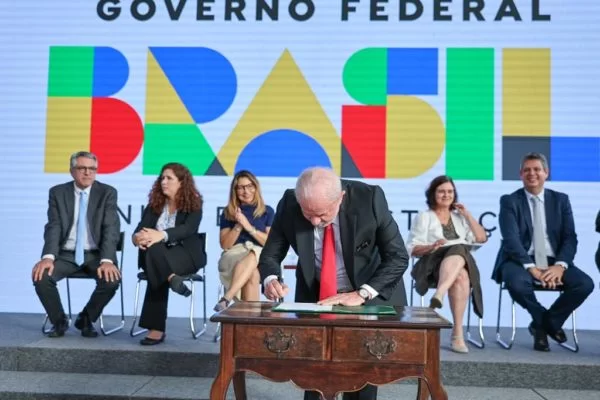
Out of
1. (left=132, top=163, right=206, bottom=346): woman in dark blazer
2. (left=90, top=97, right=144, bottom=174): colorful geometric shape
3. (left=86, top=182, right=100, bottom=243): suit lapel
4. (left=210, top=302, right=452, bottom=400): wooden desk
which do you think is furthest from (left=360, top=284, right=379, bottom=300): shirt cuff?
(left=90, top=97, right=144, bottom=174): colorful geometric shape

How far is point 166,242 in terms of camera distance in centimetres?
438

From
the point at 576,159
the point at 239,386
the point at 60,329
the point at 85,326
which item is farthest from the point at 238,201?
the point at 576,159

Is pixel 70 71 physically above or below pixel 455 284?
above

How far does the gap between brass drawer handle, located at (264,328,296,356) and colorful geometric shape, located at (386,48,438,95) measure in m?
3.70

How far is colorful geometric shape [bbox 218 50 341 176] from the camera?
565 cm

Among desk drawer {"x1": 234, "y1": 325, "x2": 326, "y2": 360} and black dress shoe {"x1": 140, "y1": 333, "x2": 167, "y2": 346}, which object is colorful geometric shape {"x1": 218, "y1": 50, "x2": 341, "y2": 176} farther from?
desk drawer {"x1": 234, "y1": 325, "x2": 326, "y2": 360}

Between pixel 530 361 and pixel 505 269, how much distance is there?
0.73 metres

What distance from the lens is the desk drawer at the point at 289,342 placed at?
7.36 feet

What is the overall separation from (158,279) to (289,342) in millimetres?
2144

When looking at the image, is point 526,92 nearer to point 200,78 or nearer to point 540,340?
point 540,340

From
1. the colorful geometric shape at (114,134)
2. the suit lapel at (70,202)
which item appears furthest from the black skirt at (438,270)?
the colorful geometric shape at (114,134)

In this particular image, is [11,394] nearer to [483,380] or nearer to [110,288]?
[110,288]

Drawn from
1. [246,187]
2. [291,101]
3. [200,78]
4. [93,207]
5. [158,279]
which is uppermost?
[200,78]

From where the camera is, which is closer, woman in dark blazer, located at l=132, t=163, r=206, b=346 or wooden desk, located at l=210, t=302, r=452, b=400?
wooden desk, located at l=210, t=302, r=452, b=400
